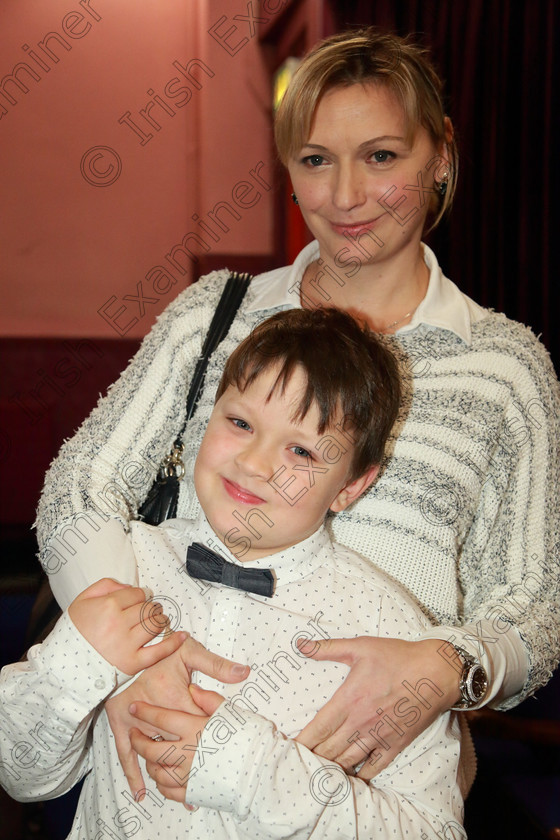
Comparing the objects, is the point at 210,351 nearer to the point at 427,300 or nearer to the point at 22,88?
the point at 427,300

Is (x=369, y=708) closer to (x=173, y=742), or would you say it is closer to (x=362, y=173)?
(x=173, y=742)

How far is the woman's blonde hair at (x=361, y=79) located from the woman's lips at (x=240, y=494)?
0.66 m

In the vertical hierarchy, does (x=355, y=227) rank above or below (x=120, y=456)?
above

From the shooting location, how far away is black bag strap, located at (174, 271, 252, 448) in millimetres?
1400

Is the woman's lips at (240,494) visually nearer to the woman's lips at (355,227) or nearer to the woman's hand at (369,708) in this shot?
the woman's hand at (369,708)

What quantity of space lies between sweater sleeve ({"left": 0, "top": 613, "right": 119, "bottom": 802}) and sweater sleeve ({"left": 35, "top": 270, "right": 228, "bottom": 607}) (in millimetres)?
135

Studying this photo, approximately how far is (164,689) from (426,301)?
Answer: 825 mm

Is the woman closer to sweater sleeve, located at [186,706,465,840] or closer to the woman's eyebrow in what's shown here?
the woman's eyebrow

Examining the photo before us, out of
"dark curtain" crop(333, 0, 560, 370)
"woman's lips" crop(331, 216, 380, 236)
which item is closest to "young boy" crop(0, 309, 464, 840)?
"woman's lips" crop(331, 216, 380, 236)

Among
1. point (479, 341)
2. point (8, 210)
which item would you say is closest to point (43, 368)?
point (8, 210)

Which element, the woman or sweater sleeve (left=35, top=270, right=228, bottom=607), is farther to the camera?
the woman

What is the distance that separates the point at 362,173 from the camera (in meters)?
1.39


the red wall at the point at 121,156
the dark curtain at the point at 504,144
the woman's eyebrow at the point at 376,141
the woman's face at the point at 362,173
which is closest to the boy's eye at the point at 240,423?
the woman's face at the point at 362,173

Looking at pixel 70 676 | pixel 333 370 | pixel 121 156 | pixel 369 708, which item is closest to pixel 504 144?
pixel 121 156
